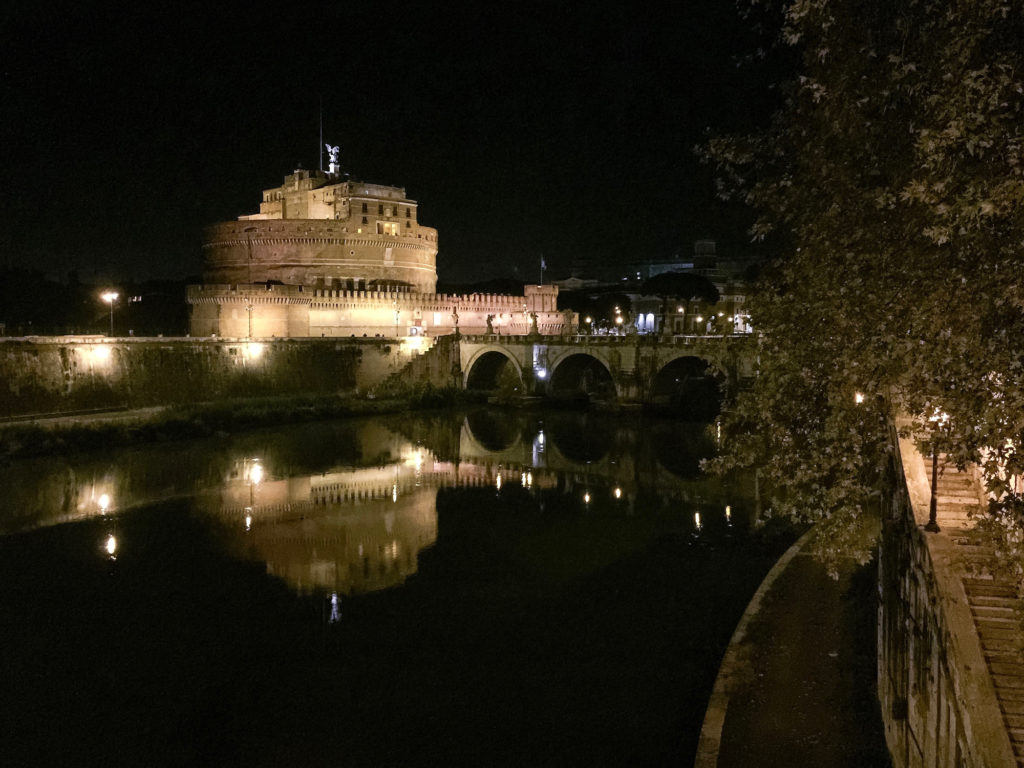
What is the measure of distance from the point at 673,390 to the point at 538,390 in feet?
18.3

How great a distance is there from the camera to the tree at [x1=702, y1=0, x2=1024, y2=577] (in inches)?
170

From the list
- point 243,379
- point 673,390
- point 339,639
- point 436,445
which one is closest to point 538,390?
point 673,390

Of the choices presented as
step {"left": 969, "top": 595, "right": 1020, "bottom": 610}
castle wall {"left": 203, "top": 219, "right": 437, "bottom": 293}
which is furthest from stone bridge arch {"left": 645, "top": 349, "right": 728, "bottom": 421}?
step {"left": 969, "top": 595, "right": 1020, "bottom": 610}

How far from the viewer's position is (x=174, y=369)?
90.8 ft

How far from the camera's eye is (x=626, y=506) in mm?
15805

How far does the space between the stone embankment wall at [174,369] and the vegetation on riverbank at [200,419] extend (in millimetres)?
1274

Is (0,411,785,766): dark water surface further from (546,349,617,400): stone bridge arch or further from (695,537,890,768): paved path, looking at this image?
(546,349,617,400): stone bridge arch

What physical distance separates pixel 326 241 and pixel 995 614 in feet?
127

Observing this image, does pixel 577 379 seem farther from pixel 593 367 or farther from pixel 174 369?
pixel 174 369

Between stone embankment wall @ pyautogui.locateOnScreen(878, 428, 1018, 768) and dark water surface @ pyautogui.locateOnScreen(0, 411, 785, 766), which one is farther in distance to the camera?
dark water surface @ pyautogui.locateOnScreen(0, 411, 785, 766)

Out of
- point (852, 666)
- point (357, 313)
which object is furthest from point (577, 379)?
point (852, 666)

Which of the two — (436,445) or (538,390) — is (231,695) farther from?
(538,390)

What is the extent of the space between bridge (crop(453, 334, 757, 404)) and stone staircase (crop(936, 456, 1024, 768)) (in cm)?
1950

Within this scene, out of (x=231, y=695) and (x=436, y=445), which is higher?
(x=436, y=445)
